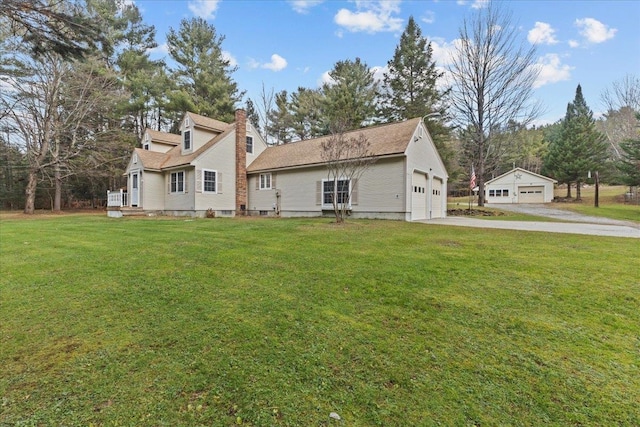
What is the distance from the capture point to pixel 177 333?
3.05 meters

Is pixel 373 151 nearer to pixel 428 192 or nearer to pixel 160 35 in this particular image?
pixel 428 192

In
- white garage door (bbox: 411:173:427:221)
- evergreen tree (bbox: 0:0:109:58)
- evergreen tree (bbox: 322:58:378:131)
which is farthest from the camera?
evergreen tree (bbox: 322:58:378:131)

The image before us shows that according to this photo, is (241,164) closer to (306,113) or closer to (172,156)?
(172,156)

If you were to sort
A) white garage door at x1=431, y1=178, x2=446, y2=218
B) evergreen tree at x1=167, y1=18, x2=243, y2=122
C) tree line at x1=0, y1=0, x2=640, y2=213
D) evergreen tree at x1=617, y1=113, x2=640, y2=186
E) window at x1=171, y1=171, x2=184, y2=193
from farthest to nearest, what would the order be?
evergreen tree at x1=167, y1=18, x2=243, y2=122, evergreen tree at x1=617, y1=113, x2=640, y2=186, tree line at x1=0, y1=0, x2=640, y2=213, window at x1=171, y1=171, x2=184, y2=193, white garage door at x1=431, y1=178, x2=446, y2=218

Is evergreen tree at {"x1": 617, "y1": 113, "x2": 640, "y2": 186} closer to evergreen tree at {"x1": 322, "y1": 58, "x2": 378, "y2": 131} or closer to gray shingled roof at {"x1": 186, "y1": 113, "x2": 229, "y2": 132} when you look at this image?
evergreen tree at {"x1": 322, "y1": 58, "x2": 378, "y2": 131}

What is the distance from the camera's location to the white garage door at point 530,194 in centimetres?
3406

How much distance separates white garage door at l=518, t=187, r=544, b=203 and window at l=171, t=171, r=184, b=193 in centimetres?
3623

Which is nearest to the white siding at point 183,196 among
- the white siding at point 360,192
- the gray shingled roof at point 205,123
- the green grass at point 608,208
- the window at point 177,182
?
the window at point 177,182

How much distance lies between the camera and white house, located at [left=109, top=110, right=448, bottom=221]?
1440 cm

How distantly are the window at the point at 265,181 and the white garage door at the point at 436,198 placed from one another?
32.3 ft

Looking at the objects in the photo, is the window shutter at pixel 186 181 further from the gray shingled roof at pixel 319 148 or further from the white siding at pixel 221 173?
the gray shingled roof at pixel 319 148

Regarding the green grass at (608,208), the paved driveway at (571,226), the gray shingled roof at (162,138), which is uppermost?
the gray shingled roof at (162,138)

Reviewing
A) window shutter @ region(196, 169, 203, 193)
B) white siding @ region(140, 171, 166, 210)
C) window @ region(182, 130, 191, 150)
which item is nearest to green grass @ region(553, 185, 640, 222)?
window shutter @ region(196, 169, 203, 193)

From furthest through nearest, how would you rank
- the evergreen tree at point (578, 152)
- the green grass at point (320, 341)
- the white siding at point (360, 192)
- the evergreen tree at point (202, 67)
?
the evergreen tree at point (578, 152)
the evergreen tree at point (202, 67)
the white siding at point (360, 192)
the green grass at point (320, 341)
